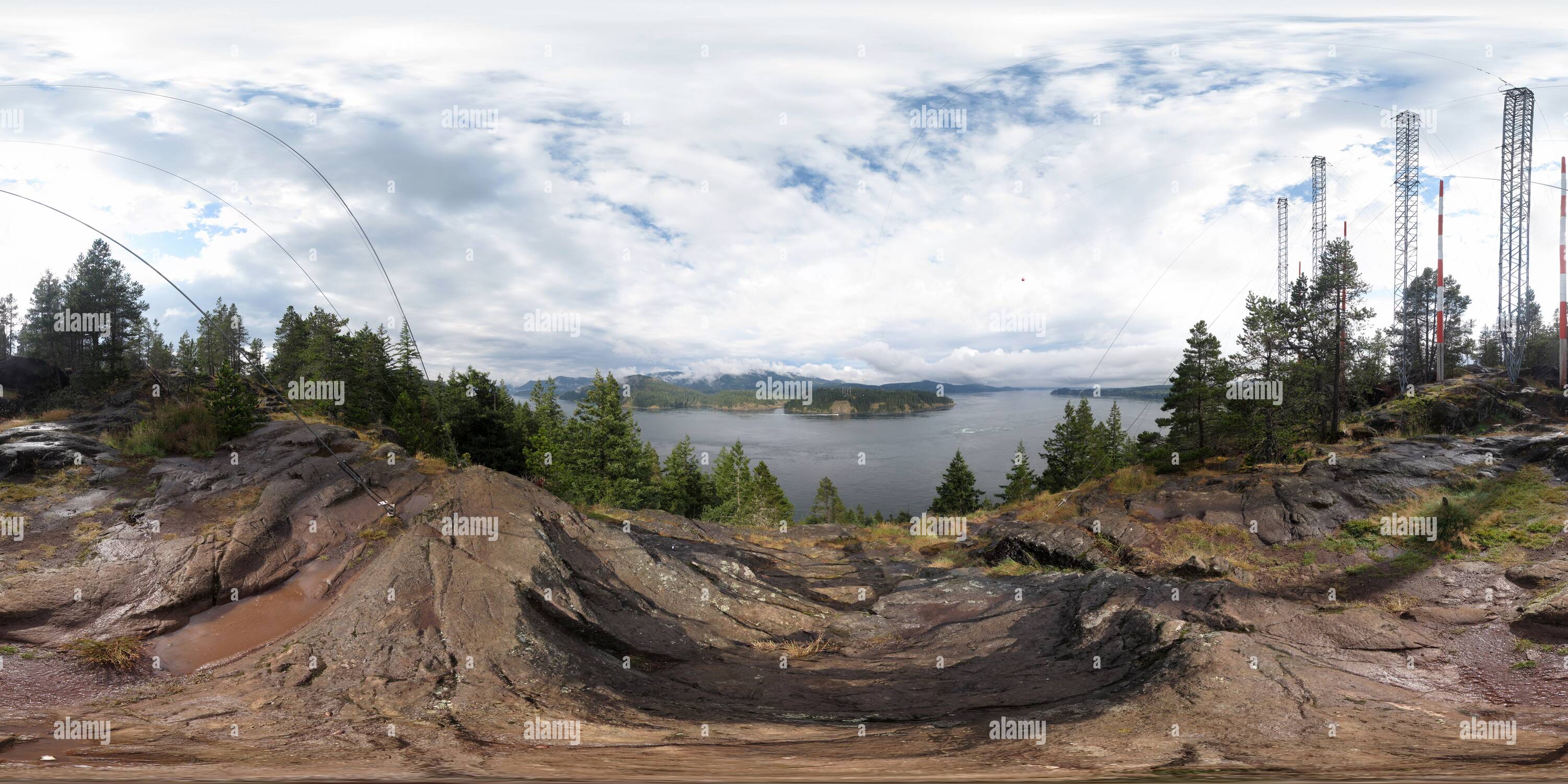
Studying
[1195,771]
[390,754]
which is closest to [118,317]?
[390,754]

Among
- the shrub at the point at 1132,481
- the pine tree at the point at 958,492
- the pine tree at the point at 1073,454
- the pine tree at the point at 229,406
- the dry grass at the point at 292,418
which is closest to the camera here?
the pine tree at the point at 229,406

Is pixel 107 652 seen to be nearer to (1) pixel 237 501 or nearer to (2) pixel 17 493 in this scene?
(1) pixel 237 501

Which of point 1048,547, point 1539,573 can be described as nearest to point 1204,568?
point 1048,547

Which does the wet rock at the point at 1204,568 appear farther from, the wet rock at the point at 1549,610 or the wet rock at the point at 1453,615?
the wet rock at the point at 1549,610

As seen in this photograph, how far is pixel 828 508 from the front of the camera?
60.2 metres

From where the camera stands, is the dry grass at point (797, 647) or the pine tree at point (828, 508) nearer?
the dry grass at point (797, 647)

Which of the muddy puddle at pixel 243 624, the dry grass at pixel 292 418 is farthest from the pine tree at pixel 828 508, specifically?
the muddy puddle at pixel 243 624

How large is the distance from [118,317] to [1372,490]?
180 feet

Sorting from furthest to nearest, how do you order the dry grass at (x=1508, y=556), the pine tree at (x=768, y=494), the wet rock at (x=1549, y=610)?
the pine tree at (x=768, y=494)
the dry grass at (x=1508, y=556)
the wet rock at (x=1549, y=610)

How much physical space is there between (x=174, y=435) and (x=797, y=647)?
54.3 feet

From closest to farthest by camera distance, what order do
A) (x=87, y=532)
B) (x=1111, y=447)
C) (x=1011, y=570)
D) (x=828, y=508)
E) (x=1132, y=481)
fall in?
(x=87, y=532) → (x=1011, y=570) → (x=1132, y=481) → (x=1111, y=447) → (x=828, y=508)

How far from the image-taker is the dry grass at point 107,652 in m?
8.04

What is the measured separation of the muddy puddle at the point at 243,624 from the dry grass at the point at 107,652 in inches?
12.0

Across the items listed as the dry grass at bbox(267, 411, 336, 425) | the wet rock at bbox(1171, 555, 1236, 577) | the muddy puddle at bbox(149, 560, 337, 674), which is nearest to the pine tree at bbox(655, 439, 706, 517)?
the dry grass at bbox(267, 411, 336, 425)
